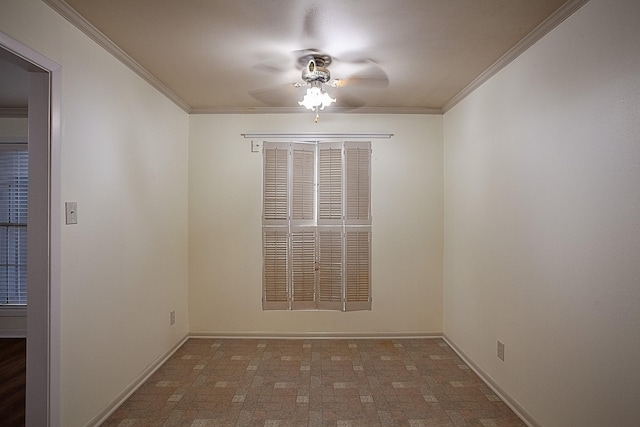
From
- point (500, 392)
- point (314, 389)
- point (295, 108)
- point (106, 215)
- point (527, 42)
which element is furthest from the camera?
point (295, 108)

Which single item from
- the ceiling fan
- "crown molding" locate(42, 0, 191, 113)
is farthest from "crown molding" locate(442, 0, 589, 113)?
"crown molding" locate(42, 0, 191, 113)

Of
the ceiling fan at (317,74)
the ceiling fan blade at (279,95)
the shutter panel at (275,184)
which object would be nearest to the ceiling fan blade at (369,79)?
the ceiling fan at (317,74)

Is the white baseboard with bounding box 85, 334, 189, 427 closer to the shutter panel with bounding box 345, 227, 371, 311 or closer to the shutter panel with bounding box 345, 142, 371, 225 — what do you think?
the shutter panel with bounding box 345, 227, 371, 311

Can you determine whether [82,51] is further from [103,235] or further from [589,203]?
[589,203]

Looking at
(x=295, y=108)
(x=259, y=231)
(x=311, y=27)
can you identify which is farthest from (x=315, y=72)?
(x=259, y=231)

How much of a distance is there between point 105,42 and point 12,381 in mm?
2809

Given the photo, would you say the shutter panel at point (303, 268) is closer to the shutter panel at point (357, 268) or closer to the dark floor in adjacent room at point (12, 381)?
the shutter panel at point (357, 268)

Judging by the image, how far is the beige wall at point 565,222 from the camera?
1.65 m

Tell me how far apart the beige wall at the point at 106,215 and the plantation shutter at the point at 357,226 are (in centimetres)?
184

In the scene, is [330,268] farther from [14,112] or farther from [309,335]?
[14,112]

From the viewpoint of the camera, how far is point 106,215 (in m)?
2.52

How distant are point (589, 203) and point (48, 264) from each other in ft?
9.29

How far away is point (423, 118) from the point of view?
411 centimetres

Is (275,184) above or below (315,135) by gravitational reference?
below
